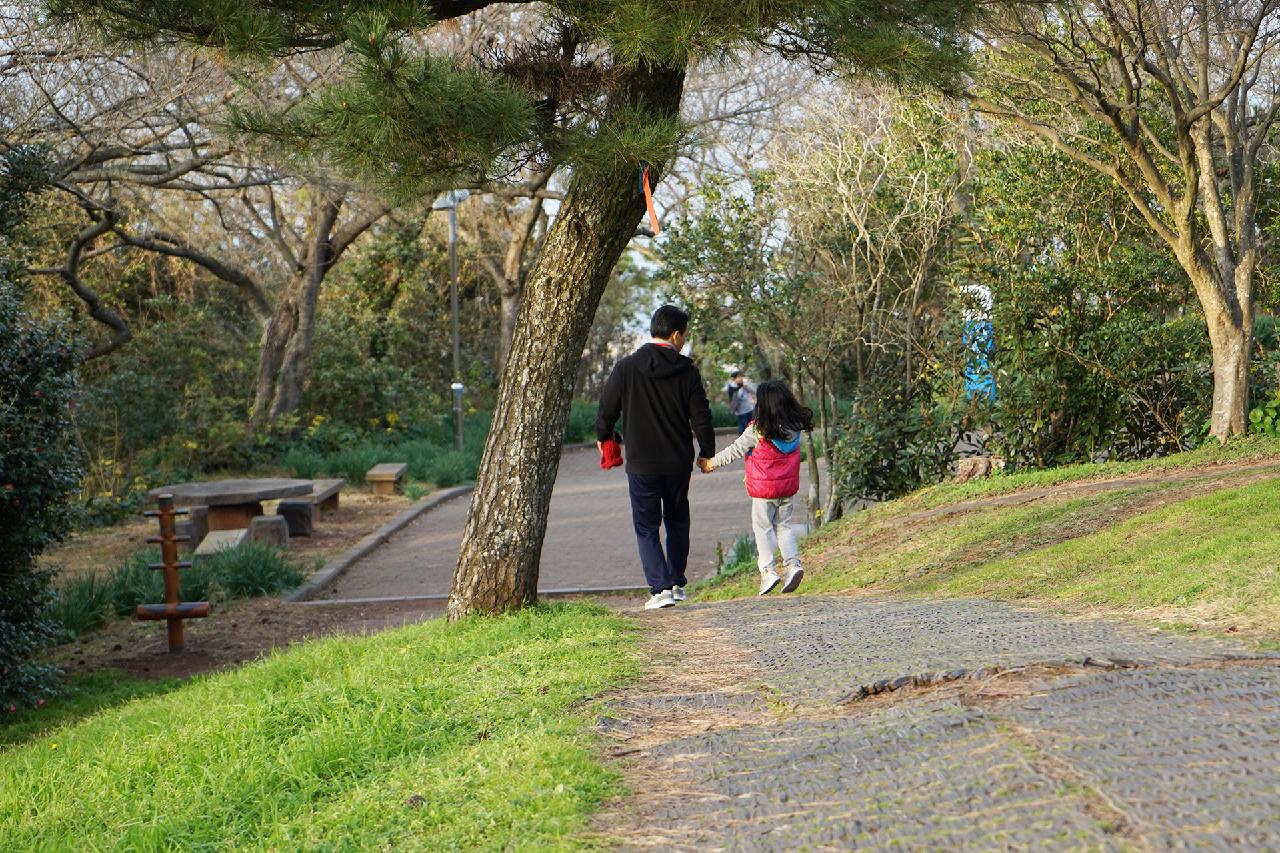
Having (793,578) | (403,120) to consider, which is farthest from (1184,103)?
(403,120)

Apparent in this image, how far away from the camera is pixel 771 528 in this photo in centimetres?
865

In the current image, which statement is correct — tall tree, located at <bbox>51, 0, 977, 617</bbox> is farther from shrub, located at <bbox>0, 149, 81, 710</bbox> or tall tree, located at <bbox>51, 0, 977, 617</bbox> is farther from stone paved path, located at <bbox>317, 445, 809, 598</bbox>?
stone paved path, located at <bbox>317, 445, 809, 598</bbox>

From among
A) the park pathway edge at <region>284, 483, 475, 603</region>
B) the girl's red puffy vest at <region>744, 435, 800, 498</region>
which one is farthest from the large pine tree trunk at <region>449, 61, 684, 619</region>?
the park pathway edge at <region>284, 483, 475, 603</region>

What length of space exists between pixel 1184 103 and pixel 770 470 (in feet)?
22.3

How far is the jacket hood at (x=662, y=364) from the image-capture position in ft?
26.8

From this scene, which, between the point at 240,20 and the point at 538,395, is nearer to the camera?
the point at 240,20

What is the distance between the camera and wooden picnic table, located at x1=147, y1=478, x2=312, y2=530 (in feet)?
47.5

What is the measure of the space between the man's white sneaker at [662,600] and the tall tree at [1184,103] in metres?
5.15

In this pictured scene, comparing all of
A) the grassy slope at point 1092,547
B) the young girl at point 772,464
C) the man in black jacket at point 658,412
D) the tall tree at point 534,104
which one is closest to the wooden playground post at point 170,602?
the tall tree at point 534,104

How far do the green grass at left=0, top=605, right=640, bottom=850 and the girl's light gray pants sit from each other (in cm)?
220

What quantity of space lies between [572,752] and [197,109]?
11.9 meters

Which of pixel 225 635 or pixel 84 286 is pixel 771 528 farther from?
pixel 84 286

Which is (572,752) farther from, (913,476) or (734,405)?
(734,405)

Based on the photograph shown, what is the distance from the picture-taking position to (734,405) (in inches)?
893
